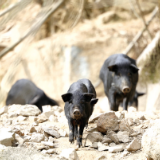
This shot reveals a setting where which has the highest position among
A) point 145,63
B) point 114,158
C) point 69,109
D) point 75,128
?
point 145,63

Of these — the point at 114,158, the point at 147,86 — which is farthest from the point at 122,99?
the point at 147,86

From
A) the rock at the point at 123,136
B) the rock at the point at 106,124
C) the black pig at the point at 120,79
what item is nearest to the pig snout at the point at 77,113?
the rock at the point at 106,124

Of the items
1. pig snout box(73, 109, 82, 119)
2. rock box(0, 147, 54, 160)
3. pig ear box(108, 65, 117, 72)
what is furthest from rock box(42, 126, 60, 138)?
pig ear box(108, 65, 117, 72)

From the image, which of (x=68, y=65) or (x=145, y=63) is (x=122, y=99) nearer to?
(x=145, y=63)

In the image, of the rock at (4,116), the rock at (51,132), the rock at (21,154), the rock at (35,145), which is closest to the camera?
the rock at (21,154)

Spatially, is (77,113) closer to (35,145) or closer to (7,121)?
(35,145)

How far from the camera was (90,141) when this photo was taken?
3.81 m

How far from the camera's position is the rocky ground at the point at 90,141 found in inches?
120

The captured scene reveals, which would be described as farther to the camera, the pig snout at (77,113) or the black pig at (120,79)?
the black pig at (120,79)

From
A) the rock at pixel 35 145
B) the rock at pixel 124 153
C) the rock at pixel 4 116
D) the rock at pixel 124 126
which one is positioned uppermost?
the rock at pixel 4 116

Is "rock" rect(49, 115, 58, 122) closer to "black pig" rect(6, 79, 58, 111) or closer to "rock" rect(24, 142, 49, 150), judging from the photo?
"rock" rect(24, 142, 49, 150)

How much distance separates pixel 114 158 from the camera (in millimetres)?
3221

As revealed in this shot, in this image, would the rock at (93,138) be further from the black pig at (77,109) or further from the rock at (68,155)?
the rock at (68,155)

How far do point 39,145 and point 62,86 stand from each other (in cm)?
945
